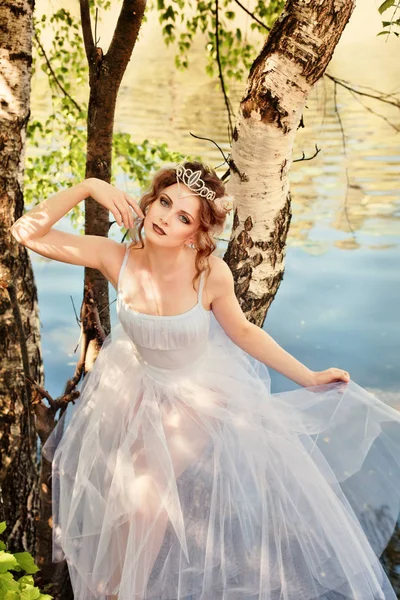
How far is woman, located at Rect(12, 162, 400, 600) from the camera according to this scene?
195 cm

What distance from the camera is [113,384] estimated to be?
2.17m

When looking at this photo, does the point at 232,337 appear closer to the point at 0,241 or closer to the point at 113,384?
the point at 113,384

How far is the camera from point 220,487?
1.99 m

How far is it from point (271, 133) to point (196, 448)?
99 cm

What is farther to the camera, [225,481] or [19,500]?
[19,500]

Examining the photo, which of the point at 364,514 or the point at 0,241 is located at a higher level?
the point at 0,241

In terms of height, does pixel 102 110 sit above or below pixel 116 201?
above

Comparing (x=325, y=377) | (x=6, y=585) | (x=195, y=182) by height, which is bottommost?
(x=6, y=585)

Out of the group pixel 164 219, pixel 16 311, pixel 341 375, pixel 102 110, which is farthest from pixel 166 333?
pixel 102 110

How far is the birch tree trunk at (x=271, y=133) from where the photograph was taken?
2.12 meters

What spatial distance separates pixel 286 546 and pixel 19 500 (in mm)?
1373

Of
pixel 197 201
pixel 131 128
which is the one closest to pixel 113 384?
pixel 197 201

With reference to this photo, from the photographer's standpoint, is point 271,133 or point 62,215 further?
point 271,133

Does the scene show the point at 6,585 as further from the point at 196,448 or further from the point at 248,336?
the point at 248,336
